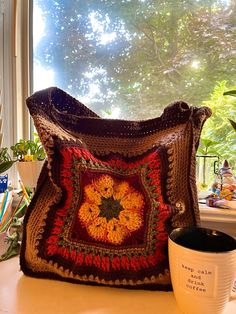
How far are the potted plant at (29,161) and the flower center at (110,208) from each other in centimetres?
34

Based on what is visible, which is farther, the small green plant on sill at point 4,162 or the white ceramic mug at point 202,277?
the small green plant on sill at point 4,162

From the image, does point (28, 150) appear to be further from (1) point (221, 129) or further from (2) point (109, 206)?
(1) point (221, 129)

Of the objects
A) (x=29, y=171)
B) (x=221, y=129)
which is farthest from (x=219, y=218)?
(x=29, y=171)

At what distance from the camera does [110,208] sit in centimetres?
49

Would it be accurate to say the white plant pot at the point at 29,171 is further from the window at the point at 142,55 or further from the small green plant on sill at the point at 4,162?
the window at the point at 142,55

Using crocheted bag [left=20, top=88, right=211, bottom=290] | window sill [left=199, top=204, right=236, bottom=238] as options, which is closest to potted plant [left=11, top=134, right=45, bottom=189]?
crocheted bag [left=20, top=88, right=211, bottom=290]

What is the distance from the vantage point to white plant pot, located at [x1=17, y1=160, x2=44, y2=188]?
2.52 feet

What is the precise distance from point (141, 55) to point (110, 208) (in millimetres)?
627

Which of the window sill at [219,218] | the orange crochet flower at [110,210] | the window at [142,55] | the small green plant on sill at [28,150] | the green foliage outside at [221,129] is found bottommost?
the window sill at [219,218]

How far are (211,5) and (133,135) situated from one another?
1.87 ft

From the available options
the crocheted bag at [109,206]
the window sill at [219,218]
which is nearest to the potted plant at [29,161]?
the crocheted bag at [109,206]

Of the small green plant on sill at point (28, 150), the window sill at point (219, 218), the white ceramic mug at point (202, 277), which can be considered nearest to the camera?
the white ceramic mug at point (202, 277)

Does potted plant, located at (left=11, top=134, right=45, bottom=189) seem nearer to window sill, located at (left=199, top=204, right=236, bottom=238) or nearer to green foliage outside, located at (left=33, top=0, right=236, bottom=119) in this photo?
green foliage outside, located at (left=33, top=0, right=236, bottom=119)

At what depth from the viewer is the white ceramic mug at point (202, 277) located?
37 centimetres
